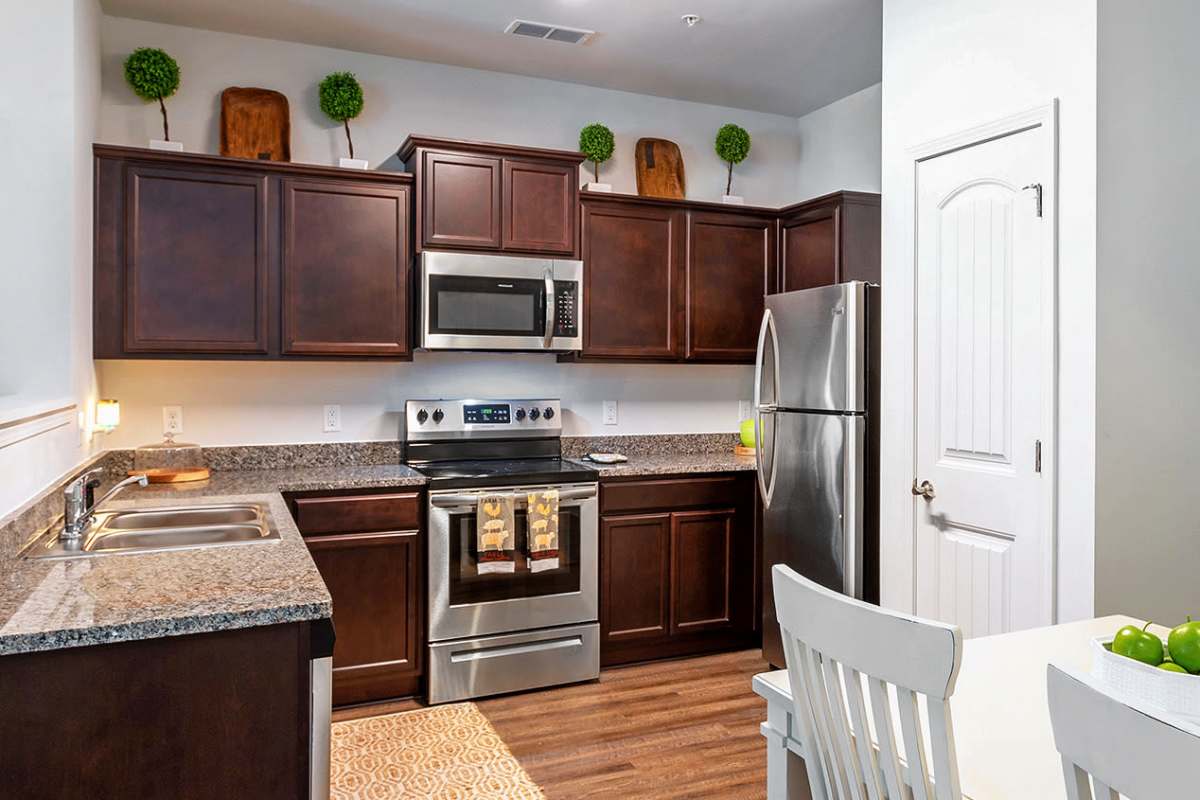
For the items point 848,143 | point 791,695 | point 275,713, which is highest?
point 848,143

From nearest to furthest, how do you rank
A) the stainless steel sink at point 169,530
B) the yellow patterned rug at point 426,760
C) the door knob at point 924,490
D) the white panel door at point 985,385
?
the stainless steel sink at point 169,530
the white panel door at point 985,385
the yellow patterned rug at point 426,760
the door knob at point 924,490

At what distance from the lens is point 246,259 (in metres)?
3.40

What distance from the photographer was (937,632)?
105cm

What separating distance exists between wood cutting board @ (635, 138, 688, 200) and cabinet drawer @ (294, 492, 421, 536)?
77.1 inches

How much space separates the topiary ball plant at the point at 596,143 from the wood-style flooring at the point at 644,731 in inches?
94.1

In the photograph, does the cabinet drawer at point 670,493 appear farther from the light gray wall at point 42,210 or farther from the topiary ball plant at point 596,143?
the light gray wall at point 42,210

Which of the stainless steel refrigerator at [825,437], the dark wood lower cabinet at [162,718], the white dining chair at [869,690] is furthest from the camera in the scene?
the stainless steel refrigerator at [825,437]

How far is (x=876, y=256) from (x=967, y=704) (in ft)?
9.46

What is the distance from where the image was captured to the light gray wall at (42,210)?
8.77ft

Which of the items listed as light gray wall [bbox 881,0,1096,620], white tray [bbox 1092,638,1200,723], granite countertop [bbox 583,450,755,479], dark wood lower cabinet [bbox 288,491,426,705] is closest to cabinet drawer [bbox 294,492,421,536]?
dark wood lower cabinet [bbox 288,491,426,705]

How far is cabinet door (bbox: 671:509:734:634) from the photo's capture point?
390 cm

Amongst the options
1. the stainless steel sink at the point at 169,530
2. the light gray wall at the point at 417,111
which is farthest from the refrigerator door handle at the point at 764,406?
the stainless steel sink at the point at 169,530

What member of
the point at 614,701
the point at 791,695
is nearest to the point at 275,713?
the point at 791,695

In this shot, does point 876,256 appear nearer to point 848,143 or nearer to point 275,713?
point 848,143
